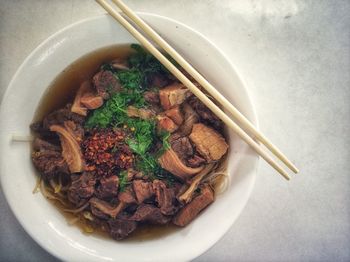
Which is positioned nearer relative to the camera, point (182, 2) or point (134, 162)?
point (134, 162)

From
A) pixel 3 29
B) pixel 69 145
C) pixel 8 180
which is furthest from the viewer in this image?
pixel 3 29

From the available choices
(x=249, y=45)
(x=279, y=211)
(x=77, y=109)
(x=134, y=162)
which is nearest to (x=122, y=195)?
(x=134, y=162)

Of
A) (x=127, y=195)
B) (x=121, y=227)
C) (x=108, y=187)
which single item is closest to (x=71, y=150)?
(x=108, y=187)

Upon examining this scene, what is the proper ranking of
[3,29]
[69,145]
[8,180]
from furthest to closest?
[3,29]
[69,145]
[8,180]

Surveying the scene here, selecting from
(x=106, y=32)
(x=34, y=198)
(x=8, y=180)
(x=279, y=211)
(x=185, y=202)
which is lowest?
(x=279, y=211)

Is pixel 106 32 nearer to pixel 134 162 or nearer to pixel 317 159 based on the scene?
pixel 134 162

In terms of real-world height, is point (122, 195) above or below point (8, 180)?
below

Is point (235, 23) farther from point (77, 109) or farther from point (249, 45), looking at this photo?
point (77, 109)
